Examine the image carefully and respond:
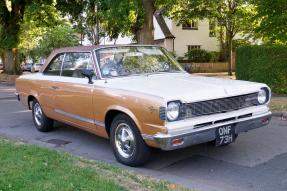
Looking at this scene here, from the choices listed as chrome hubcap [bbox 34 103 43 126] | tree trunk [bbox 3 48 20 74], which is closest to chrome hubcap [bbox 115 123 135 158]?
chrome hubcap [bbox 34 103 43 126]

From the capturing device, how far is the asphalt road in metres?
5.38

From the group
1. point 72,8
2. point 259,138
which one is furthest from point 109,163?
point 72,8

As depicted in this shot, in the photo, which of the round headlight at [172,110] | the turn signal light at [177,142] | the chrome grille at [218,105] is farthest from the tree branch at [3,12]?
the turn signal light at [177,142]

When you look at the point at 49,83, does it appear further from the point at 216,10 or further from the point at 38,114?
the point at 216,10

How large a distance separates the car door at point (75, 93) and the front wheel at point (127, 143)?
662 mm

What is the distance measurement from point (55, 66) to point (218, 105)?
3743 mm

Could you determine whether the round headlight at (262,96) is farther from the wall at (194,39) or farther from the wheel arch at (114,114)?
the wall at (194,39)

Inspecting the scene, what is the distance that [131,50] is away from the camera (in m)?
7.30

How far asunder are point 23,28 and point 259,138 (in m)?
22.9

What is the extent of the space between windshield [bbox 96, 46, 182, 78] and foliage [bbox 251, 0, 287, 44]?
24.7 feet

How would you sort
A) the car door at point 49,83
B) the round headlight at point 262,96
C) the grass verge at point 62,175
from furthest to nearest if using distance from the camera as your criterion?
the car door at point 49,83 → the round headlight at point 262,96 → the grass verge at point 62,175

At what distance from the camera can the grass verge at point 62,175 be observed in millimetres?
4930

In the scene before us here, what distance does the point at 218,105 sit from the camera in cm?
587

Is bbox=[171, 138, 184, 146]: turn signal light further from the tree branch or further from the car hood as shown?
the tree branch
